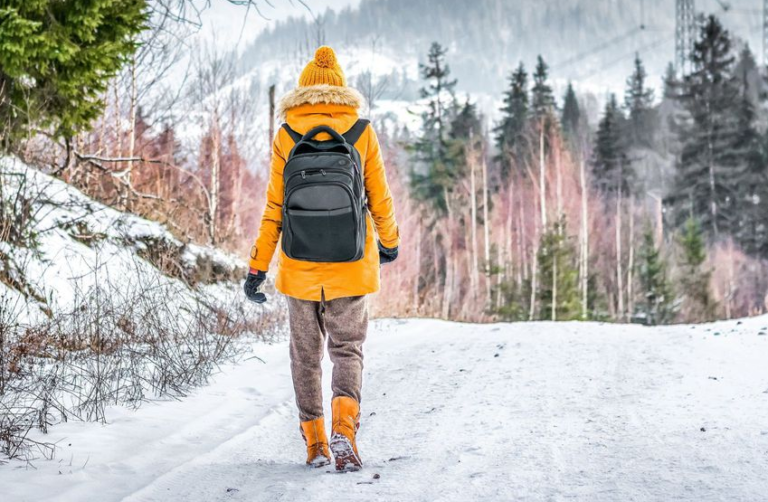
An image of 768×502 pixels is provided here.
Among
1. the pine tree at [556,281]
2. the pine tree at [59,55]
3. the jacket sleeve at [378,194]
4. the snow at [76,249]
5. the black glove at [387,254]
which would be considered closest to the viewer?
the jacket sleeve at [378,194]

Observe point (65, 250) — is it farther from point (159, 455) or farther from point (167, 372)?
point (159, 455)

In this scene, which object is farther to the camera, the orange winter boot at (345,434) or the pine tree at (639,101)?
the pine tree at (639,101)

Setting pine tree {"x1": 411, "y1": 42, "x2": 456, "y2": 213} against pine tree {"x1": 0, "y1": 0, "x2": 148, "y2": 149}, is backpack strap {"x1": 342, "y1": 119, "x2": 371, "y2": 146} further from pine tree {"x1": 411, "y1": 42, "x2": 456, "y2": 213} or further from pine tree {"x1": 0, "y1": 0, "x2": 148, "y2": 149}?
pine tree {"x1": 411, "y1": 42, "x2": 456, "y2": 213}

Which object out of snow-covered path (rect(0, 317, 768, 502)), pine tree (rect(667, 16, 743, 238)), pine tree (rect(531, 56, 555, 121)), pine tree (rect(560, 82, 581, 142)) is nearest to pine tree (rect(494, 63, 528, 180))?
pine tree (rect(531, 56, 555, 121))

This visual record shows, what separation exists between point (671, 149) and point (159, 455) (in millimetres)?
59570

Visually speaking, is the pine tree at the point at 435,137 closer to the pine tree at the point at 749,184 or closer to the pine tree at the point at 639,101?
the pine tree at the point at 749,184

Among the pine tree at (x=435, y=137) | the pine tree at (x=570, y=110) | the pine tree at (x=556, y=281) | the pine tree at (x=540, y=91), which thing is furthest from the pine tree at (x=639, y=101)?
the pine tree at (x=556, y=281)

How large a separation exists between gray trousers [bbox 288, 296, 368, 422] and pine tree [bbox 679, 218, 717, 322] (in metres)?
36.4

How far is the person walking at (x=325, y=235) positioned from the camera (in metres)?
3.01

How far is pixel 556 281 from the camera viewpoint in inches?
1137

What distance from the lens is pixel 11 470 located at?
2.78 meters

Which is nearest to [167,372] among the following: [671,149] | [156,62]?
[156,62]

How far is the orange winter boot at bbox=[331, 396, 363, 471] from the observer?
297 cm

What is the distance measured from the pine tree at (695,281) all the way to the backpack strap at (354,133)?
120 feet
